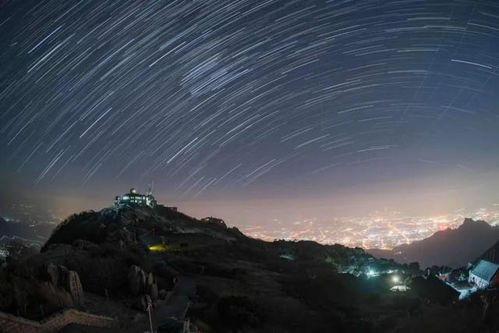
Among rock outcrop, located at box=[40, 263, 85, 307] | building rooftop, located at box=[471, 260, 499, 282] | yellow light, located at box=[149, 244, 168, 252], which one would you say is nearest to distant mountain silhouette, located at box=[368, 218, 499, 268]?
building rooftop, located at box=[471, 260, 499, 282]

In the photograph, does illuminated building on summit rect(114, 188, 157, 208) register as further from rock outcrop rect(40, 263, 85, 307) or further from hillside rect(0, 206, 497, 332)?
rock outcrop rect(40, 263, 85, 307)

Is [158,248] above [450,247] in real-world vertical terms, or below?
below

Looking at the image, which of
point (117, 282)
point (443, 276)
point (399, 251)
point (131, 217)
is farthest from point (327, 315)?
point (399, 251)

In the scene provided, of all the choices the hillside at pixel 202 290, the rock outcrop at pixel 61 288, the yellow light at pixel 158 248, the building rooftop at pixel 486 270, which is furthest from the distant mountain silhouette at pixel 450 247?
the rock outcrop at pixel 61 288

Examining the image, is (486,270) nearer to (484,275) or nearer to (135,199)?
(484,275)

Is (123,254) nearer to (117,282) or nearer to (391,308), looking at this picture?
(117,282)

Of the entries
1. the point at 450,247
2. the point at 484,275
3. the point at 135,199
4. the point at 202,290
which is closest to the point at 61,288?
the point at 202,290

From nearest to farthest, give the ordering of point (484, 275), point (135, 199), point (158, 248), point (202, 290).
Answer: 1. point (202, 290)
2. point (158, 248)
3. point (484, 275)
4. point (135, 199)
